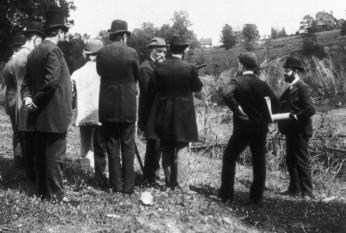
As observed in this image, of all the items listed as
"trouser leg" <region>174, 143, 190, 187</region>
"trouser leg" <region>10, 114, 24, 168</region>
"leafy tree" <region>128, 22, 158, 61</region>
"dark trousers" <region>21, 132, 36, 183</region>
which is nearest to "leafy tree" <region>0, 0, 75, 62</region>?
"trouser leg" <region>10, 114, 24, 168</region>

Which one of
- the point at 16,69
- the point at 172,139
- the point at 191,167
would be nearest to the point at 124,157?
the point at 172,139

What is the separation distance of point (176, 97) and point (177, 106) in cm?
12

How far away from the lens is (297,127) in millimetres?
7137

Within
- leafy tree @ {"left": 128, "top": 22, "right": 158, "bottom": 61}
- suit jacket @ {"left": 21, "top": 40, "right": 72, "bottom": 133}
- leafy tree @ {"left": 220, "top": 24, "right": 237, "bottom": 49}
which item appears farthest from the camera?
leafy tree @ {"left": 220, "top": 24, "right": 237, "bottom": 49}

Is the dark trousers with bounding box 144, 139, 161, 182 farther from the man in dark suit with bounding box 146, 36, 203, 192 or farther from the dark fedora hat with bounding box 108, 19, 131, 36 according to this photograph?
the dark fedora hat with bounding box 108, 19, 131, 36

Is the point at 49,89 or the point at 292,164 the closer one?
the point at 49,89

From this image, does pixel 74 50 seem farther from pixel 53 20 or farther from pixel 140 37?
pixel 53 20

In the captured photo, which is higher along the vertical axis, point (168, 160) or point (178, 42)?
point (178, 42)

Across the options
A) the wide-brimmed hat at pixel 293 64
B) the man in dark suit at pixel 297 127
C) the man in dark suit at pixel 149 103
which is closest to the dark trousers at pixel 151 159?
the man in dark suit at pixel 149 103

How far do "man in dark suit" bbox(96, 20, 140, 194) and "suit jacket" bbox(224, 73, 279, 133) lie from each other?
1253 millimetres

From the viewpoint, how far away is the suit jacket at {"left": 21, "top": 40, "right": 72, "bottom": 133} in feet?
17.2

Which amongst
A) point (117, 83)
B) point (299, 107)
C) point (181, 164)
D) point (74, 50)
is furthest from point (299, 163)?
point (74, 50)

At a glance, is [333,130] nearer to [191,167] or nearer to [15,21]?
[191,167]

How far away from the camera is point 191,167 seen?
9.00 m
